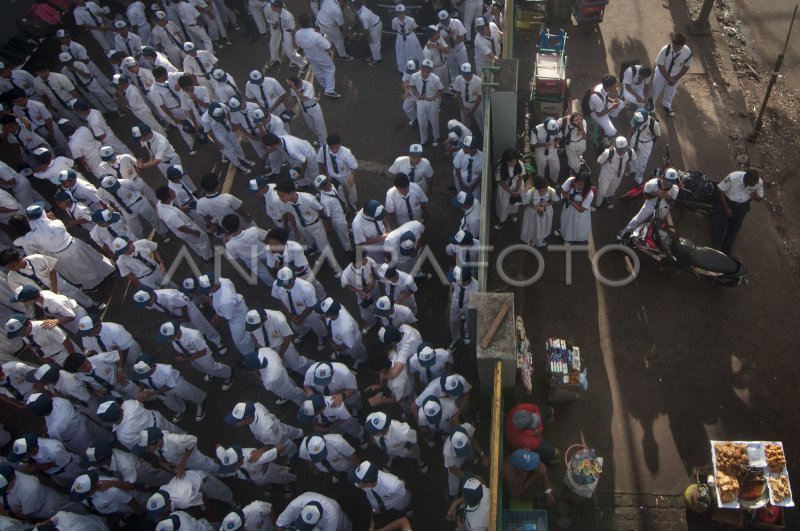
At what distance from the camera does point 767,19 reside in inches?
553

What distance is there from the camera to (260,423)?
→ 713 centimetres

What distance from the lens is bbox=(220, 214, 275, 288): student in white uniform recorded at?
28.8 feet

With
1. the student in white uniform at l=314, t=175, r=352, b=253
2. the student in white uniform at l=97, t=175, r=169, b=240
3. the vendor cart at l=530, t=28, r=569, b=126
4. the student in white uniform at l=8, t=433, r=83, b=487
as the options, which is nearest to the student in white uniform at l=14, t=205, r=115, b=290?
the student in white uniform at l=97, t=175, r=169, b=240

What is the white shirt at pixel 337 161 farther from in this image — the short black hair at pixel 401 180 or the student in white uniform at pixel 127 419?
the student in white uniform at pixel 127 419

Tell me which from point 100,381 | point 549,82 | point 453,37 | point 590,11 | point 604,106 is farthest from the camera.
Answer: point 590,11

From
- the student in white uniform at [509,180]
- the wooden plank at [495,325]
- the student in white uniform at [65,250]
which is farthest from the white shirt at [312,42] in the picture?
the wooden plank at [495,325]

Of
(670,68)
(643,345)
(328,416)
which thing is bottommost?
(328,416)

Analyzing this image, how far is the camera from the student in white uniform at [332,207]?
30.5ft

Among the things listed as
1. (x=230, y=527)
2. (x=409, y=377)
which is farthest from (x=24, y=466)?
(x=409, y=377)

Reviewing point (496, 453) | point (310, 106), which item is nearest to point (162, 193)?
point (310, 106)

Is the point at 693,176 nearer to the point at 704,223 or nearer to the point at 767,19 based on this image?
the point at 704,223

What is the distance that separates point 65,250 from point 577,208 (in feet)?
29.0

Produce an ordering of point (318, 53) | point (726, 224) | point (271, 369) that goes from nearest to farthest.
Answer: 1. point (271, 369)
2. point (726, 224)
3. point (318, 53)

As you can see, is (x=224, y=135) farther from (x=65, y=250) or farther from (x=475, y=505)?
(x=475, y=505)
